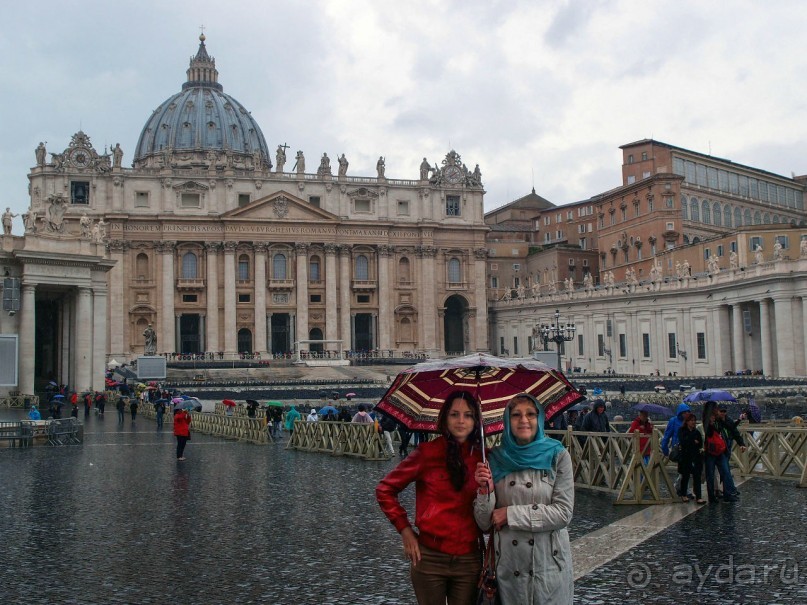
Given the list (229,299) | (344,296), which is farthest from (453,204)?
(229,299)

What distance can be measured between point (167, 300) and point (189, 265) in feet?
12.9

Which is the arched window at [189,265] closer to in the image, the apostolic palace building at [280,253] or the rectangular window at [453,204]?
the apostolic palace building at [280,253]

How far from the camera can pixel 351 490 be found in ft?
49.0

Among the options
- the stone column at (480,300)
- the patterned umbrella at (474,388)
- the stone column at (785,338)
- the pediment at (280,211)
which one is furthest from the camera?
the stone column at (480,300)

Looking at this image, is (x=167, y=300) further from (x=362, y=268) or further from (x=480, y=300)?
(x=480, y=300)

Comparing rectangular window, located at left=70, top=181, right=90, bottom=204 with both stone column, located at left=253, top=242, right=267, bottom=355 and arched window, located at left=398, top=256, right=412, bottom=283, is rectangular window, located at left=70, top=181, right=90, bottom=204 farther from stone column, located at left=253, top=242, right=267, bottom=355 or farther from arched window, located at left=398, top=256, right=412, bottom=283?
arched window, located at left=398, top=256, right=412, bottom=283

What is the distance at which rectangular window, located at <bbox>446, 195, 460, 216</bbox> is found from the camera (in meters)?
83.4

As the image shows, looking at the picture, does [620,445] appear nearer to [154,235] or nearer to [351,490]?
[351,490]

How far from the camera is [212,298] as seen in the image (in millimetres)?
75562

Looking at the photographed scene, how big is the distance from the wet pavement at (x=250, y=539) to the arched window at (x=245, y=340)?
59532mm

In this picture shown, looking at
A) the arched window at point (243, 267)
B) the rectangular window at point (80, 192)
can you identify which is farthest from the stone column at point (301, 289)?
the rectangular window at point (80, 192)

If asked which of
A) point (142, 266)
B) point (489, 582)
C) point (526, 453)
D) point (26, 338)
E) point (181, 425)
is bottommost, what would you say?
point (489, 582)

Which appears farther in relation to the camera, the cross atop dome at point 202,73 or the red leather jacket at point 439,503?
the cross atop dome at point 202,73

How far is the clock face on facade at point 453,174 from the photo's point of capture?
8397 cm
